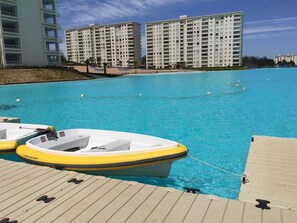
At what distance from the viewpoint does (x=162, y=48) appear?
469ft

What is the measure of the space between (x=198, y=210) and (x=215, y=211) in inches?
9.1

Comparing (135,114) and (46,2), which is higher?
(46,2)

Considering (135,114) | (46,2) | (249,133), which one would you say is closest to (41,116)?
(135,114)

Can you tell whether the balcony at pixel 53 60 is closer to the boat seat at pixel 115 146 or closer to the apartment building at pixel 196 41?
the boat seat at pixel 115 146

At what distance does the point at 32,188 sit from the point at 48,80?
144 feet

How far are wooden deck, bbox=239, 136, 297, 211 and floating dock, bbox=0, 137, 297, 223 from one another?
0.02 metres

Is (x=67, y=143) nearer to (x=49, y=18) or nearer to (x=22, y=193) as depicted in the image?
(x=22, y=193)

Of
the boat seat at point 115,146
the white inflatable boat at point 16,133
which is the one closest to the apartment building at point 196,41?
the white inflatable boat at point 16,133

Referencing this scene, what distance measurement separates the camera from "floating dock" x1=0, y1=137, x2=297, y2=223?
343cm

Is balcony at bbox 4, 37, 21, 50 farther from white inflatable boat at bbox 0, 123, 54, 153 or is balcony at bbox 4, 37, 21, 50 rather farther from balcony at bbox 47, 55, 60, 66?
white inflatable boat at bbox 0, 123, 54, 153

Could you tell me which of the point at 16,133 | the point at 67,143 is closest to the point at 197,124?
the point at 67,143

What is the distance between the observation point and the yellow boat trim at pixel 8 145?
7031 millimetres

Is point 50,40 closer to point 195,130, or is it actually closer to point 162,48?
point 195,130

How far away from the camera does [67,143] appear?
7125mm
